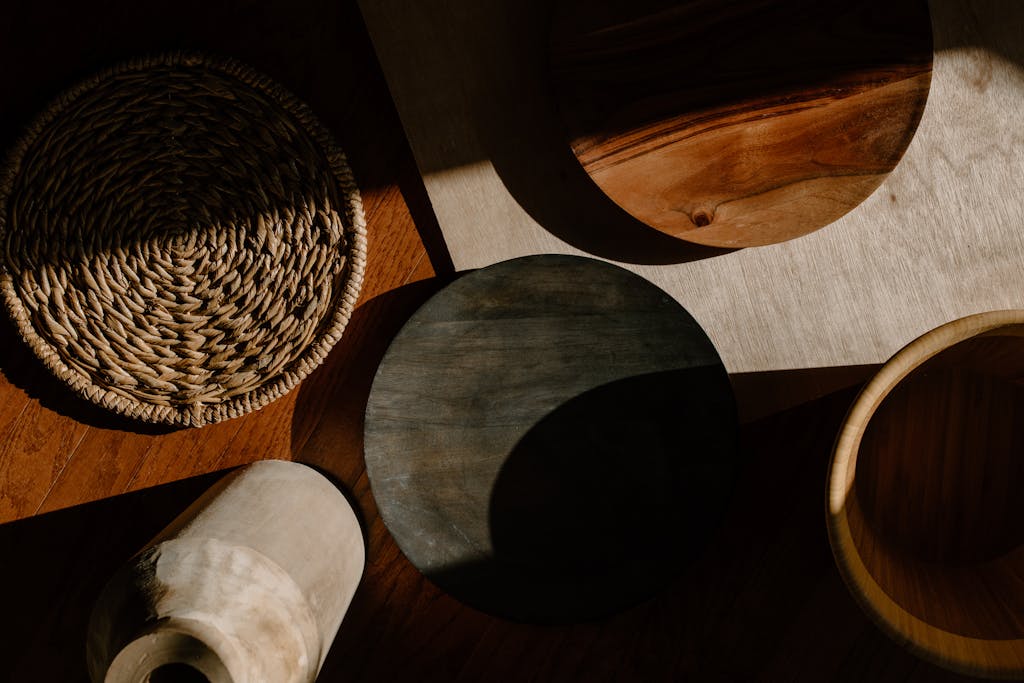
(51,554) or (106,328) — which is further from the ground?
(106,328)

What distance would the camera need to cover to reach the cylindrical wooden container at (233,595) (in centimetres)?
54

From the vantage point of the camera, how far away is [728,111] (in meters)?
0.73

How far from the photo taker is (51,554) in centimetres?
91

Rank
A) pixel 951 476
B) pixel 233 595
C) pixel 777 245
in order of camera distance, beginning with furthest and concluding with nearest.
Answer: pixel 777 245 < pixel 951 476 < pixel 233 595

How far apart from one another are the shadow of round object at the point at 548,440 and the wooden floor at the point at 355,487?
0.59 feet

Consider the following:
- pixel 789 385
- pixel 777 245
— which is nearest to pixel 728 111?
pixel 777 245

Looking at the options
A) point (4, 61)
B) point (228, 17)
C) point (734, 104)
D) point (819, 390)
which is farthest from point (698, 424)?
point (4, 61)

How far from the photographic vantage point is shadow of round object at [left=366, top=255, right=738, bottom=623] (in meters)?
0.71

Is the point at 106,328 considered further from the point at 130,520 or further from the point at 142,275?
the point at 130,520

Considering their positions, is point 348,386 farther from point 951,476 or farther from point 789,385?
point 951,476

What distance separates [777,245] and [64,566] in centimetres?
95

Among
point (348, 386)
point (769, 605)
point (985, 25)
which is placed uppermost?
point (985, 25)

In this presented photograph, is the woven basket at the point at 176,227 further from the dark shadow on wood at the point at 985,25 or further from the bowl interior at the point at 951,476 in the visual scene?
the dark shadow on wood at the point at 985,25

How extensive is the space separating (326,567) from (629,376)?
0.35m
